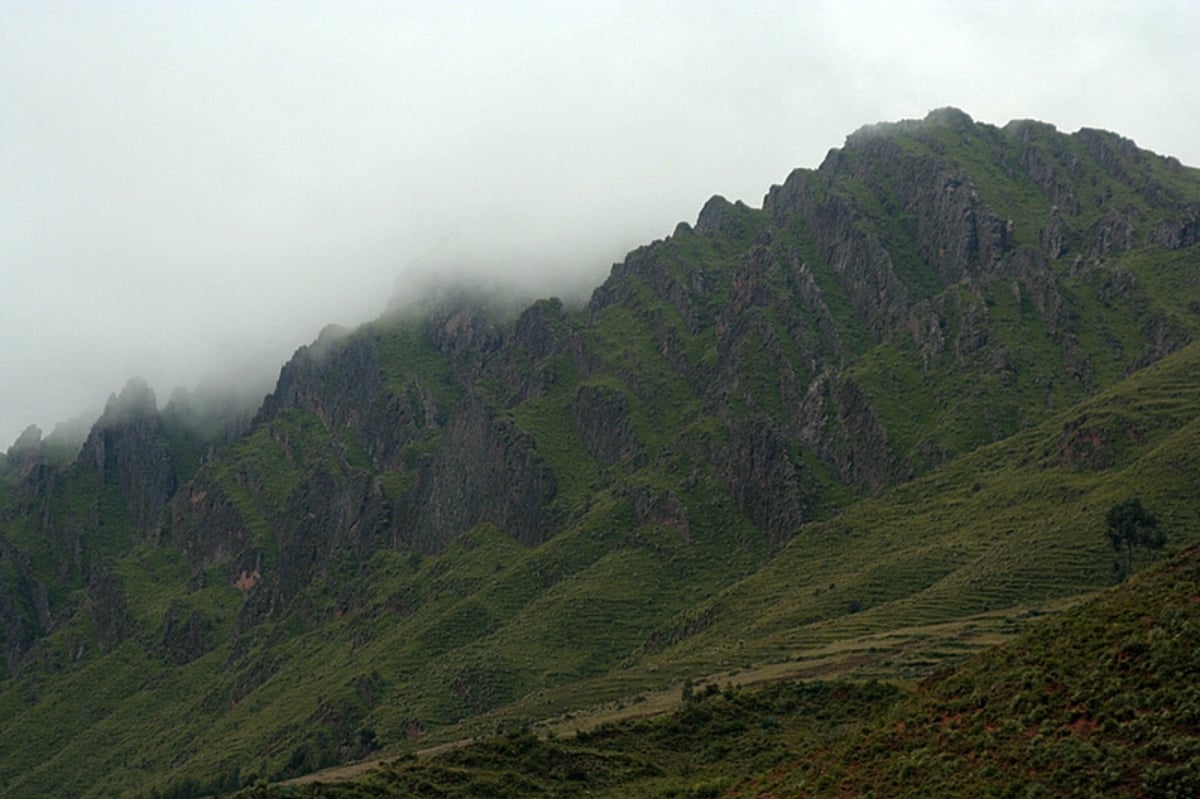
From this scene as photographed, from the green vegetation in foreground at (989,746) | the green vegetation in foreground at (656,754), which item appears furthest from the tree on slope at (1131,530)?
the green vegetation in foreground at (989,746)

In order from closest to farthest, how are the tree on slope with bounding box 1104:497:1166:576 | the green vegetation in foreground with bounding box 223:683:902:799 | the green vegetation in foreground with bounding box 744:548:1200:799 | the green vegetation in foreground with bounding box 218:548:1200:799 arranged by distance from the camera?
the green vegetation in foreground with bounding box 744:548:1200:799, the green vegetation in foreground with bounding box 218:548:1200:799, the green vegetation in foreground with bounding box 223:683:902:799, the tree on slope with bounding box 1104:497:1166:576

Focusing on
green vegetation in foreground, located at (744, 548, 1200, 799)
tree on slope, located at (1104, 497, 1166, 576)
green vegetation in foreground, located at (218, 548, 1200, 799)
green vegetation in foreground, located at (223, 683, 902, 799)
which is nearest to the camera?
green vegetation in foreground, located at (744, 548, 1200, 799)

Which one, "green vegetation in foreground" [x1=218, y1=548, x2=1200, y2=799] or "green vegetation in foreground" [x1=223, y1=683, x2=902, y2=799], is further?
"green vegetation in foreground" [x1=223, y1=683, x2=902, y2=799]

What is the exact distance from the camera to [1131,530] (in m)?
160

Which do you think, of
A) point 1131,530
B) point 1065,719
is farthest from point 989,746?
point 1131,530

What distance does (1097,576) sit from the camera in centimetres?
15988

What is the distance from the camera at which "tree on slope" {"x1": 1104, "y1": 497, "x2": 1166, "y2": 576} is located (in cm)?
15875

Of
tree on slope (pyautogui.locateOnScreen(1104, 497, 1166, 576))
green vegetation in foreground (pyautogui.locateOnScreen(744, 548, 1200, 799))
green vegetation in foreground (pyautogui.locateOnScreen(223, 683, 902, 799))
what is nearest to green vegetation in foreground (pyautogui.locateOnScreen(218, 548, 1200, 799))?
green vegetation in foreground (pyautogui.locateOnScreen(744, 548, 1200, 799))

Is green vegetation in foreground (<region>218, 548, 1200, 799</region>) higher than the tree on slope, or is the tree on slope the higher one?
green vegetation in foreground (<region>218, 548, 1200, 799</region>)

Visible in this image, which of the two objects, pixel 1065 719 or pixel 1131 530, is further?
pixel 1131 530


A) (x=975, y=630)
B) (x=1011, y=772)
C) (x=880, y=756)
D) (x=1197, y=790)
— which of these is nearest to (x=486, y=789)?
(x=880, y=756)

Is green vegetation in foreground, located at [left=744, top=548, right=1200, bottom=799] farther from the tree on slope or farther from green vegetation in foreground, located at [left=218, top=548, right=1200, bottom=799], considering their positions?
the tree on slope

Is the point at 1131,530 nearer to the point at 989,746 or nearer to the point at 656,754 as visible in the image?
the point at 656,754

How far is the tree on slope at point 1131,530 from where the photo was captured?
159m
